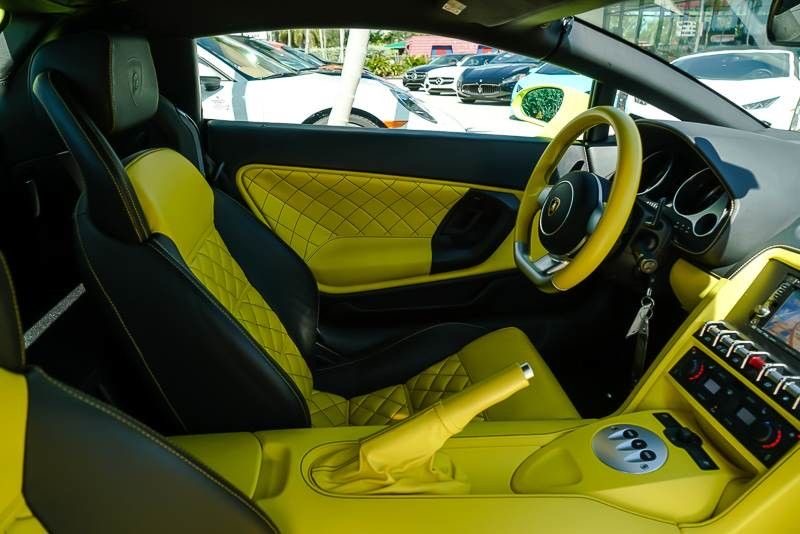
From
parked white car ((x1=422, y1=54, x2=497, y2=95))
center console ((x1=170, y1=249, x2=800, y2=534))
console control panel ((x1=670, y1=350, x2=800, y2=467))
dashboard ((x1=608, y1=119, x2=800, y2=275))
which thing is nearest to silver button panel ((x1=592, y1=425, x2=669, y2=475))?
center console ((x1=170, y1=249, x2=800, y2=534))

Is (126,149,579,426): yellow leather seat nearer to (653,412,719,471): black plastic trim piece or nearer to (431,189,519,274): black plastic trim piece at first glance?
(653,412,719,471): black plastic trim piece

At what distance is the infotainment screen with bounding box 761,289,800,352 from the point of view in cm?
106

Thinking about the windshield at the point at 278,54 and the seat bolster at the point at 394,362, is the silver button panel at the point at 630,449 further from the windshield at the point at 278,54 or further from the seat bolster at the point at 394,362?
the windshield at the point at 278,54

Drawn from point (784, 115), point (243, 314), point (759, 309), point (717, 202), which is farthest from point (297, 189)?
point (784, 115)

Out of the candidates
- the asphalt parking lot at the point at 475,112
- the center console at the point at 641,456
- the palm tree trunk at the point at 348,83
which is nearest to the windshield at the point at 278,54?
the palm tree trunk at the point at 348,83

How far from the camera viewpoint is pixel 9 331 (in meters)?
0.58

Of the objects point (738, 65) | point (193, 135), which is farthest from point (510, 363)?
point (738, 65)

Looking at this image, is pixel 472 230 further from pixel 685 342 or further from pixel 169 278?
pixel 169 278

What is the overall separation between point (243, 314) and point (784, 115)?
1.68 meters

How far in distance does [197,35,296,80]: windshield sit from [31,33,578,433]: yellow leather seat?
2290 mm

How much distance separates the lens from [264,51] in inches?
152

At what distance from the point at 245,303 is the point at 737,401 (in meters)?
0.91

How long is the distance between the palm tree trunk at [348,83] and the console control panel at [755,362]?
255 cm

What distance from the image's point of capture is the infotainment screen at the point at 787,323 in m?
1.06
